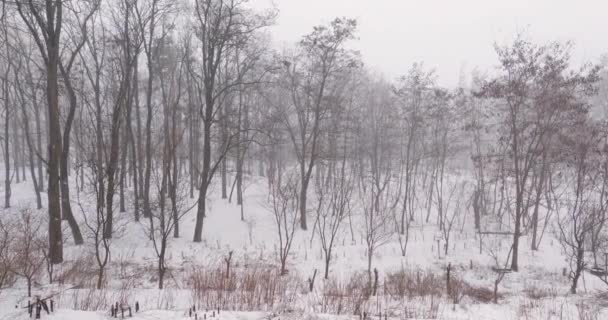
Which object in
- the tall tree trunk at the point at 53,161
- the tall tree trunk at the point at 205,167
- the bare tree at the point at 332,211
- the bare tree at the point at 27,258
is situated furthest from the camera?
the tall tree trunk at the point at 205,167

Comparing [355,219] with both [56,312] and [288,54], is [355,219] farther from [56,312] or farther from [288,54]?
[56,312]

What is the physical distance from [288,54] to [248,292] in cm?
1490

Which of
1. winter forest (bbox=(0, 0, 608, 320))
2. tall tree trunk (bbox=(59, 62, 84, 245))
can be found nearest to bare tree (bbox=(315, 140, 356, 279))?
winter forest (bbox=(0, 0, 608, 320))

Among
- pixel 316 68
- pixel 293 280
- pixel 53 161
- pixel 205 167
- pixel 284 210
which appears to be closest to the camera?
pixel 53 161

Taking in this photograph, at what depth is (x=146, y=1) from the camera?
13.4 m

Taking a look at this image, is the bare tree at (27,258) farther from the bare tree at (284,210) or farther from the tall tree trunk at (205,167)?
the bare tree at (284,210)

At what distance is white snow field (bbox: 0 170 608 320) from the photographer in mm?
5332

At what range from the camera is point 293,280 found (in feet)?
31.1

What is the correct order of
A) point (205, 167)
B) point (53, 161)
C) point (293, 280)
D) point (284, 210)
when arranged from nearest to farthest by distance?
1. point (53, 161)
2. point (293, 280)
3. point (284, 210)
4. point (205, 167)

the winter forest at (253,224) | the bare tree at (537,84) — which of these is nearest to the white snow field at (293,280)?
the winter forest at (253,224)

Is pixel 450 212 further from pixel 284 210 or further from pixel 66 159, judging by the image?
pixel 66 159

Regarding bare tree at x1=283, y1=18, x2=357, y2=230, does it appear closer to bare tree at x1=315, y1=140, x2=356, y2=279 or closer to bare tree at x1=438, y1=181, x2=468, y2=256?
bare tree at x1=315, y1=140, x2=356, y2=279

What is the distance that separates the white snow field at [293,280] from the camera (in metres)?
5.33

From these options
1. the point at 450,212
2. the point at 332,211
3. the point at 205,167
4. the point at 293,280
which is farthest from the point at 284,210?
the point at 450,212
